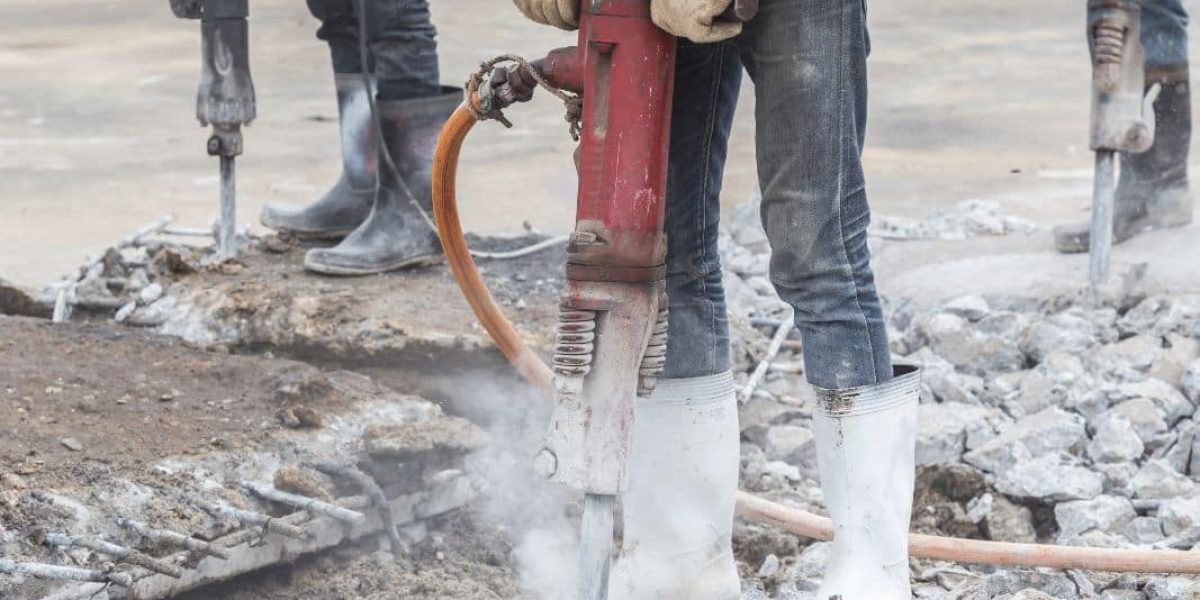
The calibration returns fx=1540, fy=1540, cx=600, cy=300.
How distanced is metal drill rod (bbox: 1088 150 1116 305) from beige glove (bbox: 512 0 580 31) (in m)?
2.30

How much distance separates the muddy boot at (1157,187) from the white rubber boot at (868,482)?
2.53m

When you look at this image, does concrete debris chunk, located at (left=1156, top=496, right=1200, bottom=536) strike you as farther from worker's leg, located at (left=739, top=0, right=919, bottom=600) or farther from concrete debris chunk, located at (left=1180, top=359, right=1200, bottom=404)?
worker's leg, located at (left=739, top=0, right=919, bottom=600)

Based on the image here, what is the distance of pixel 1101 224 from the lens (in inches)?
159

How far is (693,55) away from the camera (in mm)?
2197

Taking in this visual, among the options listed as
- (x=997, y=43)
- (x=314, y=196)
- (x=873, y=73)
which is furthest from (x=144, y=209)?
(x=997, y=43)

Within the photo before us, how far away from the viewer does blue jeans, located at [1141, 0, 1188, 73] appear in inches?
167

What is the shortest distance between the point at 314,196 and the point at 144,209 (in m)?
0.61

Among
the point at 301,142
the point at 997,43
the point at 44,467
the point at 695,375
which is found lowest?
the point at 44,467

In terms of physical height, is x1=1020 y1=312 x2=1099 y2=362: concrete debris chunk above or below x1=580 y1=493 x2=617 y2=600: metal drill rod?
above

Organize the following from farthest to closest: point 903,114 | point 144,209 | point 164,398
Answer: point 903,114, point 144,209, point 164,398

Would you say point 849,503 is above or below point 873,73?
below

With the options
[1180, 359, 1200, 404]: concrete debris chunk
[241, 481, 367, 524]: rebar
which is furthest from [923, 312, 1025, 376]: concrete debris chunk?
[241, 481, 367, 524]: rebar

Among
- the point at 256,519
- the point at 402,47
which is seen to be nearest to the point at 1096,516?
the point at 256,519

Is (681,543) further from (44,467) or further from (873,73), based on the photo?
(873,73)
